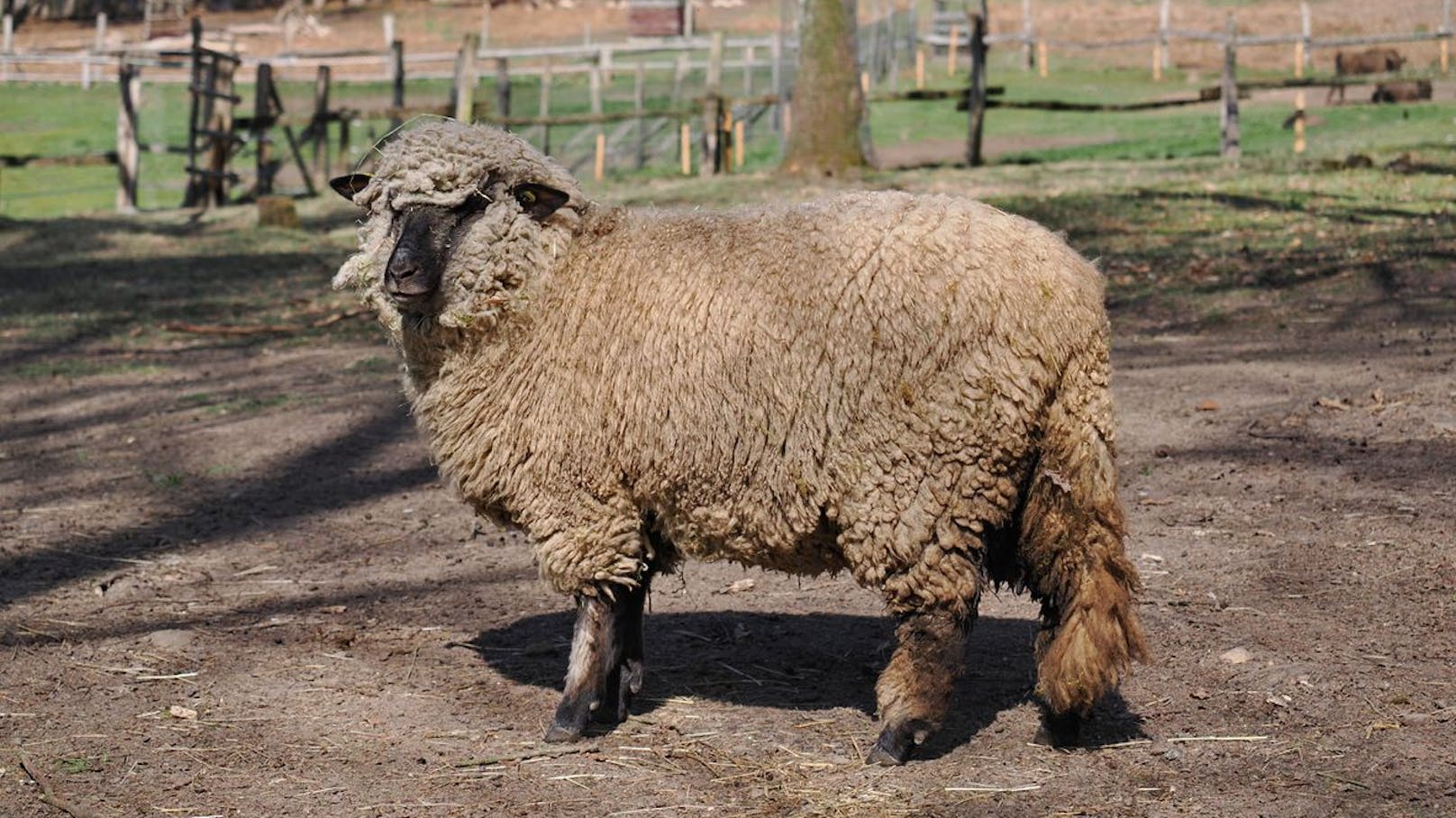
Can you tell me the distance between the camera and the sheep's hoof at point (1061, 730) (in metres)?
4.91

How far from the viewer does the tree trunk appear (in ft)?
61.9

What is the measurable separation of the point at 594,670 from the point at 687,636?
1124 mm

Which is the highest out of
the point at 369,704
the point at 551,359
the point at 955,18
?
the point at 955,18

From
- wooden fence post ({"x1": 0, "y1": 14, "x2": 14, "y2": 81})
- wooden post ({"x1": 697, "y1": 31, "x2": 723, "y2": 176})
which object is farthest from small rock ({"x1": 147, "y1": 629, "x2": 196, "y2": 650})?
wooden fence post ({"x1": 0, "y1": 14, "x2": 14, "y2": 81})

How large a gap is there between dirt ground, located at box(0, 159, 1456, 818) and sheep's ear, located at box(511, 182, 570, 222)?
175 centimetres

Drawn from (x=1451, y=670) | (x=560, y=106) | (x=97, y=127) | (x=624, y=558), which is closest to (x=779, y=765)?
(x=624, y=558)

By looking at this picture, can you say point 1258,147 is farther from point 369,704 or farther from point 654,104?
point 369,704

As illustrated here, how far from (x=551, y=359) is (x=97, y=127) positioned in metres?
32.6

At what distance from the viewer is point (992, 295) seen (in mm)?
4738

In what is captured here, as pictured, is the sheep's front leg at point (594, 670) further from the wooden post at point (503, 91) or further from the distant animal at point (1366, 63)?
the distant animal at point (1366, 63)

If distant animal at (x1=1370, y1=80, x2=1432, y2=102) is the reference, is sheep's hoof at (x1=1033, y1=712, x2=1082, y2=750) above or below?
below

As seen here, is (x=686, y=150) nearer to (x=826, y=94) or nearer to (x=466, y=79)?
(x=466, y=79)

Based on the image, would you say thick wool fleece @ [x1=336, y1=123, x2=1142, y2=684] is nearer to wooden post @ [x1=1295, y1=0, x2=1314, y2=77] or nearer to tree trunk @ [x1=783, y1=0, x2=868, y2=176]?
tree trunk @ [x1=783, y1=0, x2=868, y2=176]

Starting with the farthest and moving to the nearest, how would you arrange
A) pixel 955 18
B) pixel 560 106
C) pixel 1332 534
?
1. pixel 955 18
2. pixel 560 106
3. pixel 1332 534
